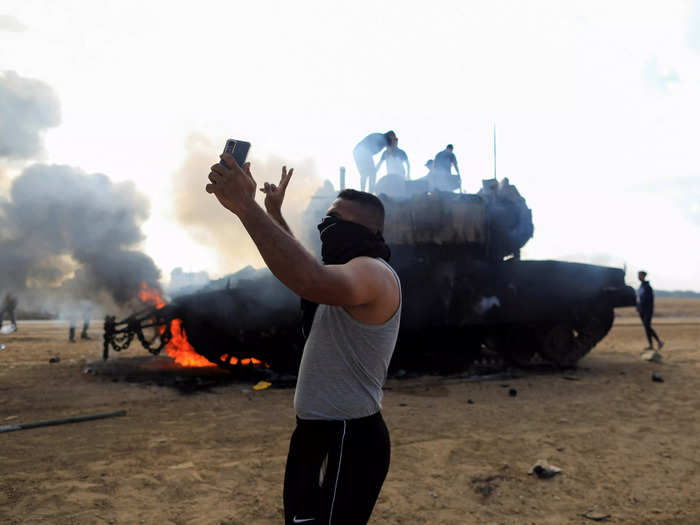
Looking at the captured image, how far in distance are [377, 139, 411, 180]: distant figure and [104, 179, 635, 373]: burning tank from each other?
377 mm

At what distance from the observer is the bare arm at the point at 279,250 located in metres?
1.38

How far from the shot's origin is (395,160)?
419 inches

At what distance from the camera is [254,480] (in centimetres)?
409

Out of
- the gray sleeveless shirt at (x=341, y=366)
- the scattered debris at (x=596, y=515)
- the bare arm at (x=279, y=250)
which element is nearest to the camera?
the bare arm at (x=279, y=250)

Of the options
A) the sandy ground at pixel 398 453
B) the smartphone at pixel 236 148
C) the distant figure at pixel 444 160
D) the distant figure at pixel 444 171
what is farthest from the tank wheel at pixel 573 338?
the smartphone at pixel 236 148

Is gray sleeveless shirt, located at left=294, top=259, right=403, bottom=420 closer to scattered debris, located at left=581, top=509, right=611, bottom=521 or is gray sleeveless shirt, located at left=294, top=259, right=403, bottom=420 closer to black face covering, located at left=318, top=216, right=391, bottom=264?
black face covering, located at left=318, top=216, right=391, bottom=264

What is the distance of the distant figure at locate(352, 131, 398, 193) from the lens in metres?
10.2

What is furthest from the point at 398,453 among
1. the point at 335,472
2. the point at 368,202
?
the point at 368,202

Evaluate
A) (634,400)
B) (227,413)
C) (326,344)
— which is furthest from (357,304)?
(634,400)

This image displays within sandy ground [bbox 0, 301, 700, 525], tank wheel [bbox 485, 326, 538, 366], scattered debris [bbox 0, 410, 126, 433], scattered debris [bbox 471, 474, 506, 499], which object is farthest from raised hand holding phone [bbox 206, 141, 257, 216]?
tank wheel [bbox 485, 326, 538, 366]

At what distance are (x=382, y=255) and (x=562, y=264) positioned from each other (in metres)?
10.5

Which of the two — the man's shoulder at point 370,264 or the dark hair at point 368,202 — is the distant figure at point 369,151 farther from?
the man's shoulder at point 370,264

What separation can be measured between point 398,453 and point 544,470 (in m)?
1.28

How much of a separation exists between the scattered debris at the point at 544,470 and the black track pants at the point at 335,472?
3020 millimetres
